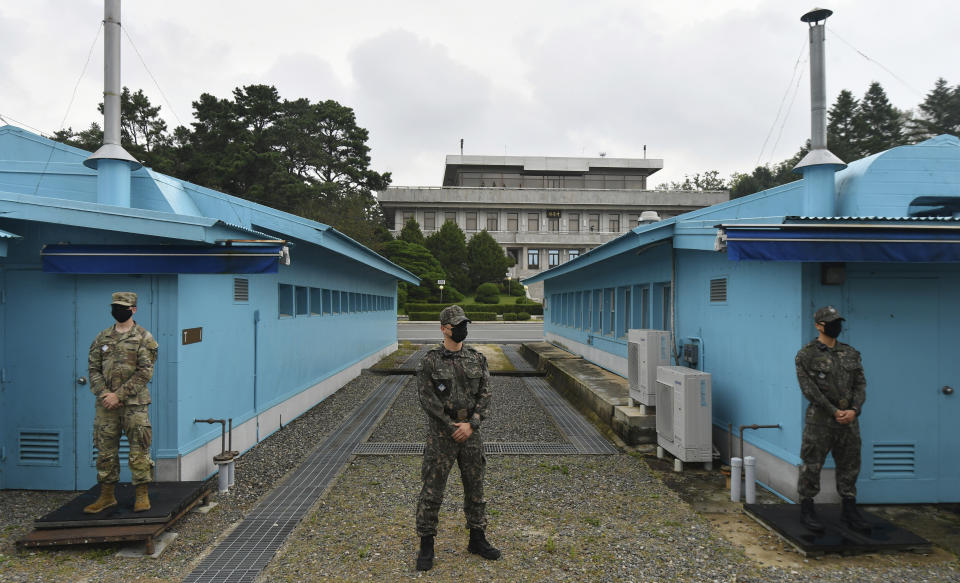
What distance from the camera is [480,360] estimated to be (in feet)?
15.1

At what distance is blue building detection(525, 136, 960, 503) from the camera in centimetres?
517

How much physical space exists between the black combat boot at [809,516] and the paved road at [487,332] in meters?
23.4

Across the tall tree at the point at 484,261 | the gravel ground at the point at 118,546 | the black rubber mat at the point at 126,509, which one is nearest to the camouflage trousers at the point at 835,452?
the gravel ground at the point at 118,546

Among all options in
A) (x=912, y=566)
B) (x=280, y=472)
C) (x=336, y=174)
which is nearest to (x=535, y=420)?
(x=280, y=472)

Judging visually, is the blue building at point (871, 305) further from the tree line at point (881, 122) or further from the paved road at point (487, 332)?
the tree line at point (881, 122)

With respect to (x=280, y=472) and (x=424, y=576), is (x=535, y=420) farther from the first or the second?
(x=424, y=576)

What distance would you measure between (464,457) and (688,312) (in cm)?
558

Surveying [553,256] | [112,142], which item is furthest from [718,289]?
[553,256]

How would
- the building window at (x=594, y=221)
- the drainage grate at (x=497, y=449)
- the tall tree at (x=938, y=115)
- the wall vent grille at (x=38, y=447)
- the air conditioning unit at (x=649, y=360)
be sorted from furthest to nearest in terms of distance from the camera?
1. the building window at (x=594, y=221)
2. the tall tree at (x=938, y=115)
3. the air conditioning unit at (x=649, y=360)
4. the drainage grate at (x=497, y=449)
5. the wall vent grille at (x=38, y=447)

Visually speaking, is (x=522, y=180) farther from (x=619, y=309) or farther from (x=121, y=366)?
(x=121, y=366)

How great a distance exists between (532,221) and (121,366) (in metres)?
61.3

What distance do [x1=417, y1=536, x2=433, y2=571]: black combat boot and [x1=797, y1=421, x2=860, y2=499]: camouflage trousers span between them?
335 centimetres

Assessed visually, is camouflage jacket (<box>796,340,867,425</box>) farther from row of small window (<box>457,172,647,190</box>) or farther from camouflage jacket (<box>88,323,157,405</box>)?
row of small window (<box>457,172,647,190</box>)

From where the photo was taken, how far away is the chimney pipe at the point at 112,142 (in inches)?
250
